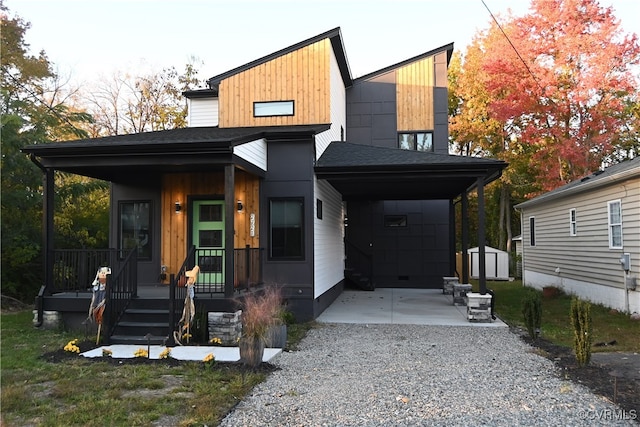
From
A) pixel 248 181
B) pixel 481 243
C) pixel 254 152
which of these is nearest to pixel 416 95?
pixel 481 243

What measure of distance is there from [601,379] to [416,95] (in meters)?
12.1

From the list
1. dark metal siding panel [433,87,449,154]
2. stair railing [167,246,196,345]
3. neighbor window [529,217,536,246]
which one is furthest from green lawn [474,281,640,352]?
stair railing [167,246,196,345]

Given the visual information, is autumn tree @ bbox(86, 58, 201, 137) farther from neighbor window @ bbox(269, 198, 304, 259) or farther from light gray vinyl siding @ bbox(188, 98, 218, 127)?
neighbor window @ bbox(269, 198, 304, 259)

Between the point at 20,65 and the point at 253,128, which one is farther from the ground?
the point at 20,65

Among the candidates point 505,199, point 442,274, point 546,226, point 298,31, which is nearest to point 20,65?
point 298,31

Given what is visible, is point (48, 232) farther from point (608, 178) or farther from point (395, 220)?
point (608, 178)

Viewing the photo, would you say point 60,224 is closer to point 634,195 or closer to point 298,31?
point 298,31

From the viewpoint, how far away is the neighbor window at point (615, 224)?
1077 centimetres

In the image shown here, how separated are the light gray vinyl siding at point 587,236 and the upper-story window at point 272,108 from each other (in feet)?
25.3

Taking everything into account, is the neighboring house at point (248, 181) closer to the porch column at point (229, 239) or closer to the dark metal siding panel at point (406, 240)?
the porch column at point (229, 239)

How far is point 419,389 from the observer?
5.14 m

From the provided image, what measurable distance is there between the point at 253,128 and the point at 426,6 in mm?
4601

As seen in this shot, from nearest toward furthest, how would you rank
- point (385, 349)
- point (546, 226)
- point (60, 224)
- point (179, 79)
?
point (385, 349) < point (60, 224) < point (546, 226) < point (179, 79)

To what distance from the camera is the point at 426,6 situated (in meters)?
9.42
